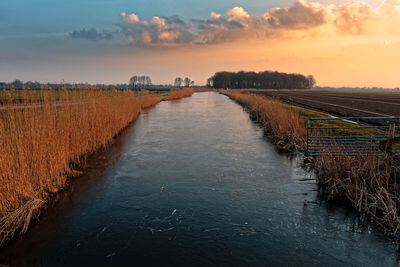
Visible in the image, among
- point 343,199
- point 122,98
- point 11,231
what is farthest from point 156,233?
point 122,98

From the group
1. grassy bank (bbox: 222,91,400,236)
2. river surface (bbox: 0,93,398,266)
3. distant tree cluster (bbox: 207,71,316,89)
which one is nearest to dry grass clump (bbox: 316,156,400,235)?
grassy bank (bbox: 222,91,400,236)

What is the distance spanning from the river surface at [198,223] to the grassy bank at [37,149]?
45cm

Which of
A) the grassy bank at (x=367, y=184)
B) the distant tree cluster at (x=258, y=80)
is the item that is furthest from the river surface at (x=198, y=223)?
the distant tree cluster at (x=258, y=80)

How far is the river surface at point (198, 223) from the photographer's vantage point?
4797 millimetres

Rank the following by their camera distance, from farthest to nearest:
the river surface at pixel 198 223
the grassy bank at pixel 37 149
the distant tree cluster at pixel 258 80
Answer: the distant tree cluster at pixel 258 80, the grassy bank at pixel 37 149, the river surface at pixel 198 223

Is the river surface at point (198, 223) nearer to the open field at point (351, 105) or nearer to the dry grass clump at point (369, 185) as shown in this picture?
the dry grass clump at point (369, 185)

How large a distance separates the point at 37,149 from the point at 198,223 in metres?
4.18

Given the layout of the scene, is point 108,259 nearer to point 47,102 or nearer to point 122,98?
point 47,102

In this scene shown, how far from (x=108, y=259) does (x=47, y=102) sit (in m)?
4.93

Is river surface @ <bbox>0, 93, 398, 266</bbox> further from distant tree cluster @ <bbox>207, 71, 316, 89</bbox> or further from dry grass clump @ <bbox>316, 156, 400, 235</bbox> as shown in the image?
distant tree cluster @ <bbox>207, 71, 316, 89</bbox>

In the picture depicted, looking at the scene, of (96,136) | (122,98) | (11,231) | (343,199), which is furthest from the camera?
(122,98)

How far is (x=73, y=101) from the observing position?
393 inches

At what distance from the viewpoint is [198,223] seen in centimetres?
593

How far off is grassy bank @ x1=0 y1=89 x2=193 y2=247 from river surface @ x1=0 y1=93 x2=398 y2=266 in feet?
1.47
